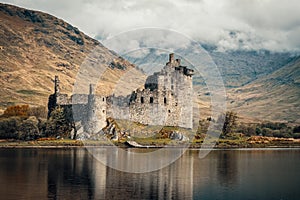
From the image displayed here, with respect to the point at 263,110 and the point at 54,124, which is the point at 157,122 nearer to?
the point at 54,124

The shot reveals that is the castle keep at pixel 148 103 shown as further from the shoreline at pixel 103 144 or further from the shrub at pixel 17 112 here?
the shrub at pixel 17 112

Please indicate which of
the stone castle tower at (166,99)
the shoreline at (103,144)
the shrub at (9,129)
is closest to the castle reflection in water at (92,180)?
the shoreline at (103,144)

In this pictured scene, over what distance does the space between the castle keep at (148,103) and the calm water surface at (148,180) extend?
63.2 ft

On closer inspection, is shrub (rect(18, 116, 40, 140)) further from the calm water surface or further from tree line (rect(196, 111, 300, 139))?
tree line (rect(196, 111, 300, 139))

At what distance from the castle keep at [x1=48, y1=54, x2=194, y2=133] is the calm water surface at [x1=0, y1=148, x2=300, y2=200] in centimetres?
1926

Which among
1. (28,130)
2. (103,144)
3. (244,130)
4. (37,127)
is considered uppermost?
(244,130)

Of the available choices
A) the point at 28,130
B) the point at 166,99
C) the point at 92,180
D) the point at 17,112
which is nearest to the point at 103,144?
the point at 28,130

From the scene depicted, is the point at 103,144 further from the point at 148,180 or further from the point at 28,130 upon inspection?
the point at 148,180

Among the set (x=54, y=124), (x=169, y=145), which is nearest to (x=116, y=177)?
(x=169, y=145)

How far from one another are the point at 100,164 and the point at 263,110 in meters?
161

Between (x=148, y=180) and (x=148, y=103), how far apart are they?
34.7 meters

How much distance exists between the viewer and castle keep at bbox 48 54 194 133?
59656 mm

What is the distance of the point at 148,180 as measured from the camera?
29266mm

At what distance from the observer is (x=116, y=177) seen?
1192 inches
